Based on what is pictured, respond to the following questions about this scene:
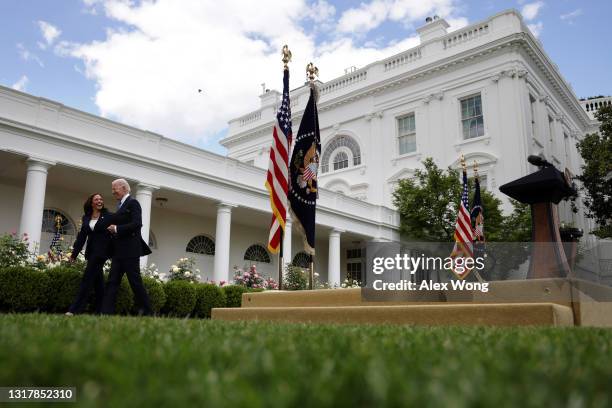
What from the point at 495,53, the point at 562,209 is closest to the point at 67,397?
the point at 495,53

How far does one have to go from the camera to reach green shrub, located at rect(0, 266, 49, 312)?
914cm

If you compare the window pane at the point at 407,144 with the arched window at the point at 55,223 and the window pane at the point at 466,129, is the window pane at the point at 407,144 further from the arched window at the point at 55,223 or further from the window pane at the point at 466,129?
the arched window at the point at 55,223

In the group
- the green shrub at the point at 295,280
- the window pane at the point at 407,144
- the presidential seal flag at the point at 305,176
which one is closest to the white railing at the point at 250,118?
the window pane at the point at 407,144

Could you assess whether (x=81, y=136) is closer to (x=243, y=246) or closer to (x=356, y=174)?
(x=243, y=246)

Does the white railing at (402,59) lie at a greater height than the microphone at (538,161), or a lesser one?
greater

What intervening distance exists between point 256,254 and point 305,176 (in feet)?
52.4

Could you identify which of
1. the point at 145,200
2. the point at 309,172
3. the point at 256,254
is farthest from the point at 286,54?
the point at 256,254

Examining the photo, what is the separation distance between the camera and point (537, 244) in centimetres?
721

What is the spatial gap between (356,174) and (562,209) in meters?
11.9

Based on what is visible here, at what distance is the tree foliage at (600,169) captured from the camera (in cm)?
2194

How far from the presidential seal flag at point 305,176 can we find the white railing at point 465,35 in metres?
19.3

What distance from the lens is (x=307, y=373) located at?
141 cm

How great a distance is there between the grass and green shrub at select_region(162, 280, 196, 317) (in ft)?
31.7

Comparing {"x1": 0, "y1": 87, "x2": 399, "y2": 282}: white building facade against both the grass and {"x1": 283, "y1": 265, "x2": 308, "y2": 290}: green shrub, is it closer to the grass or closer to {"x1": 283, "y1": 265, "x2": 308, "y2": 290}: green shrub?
{"x1": 283, "y1": 265, "x2": 308, "y2": 290}: green shrub
